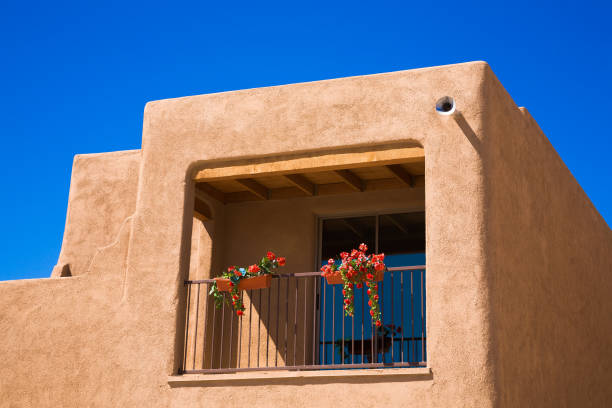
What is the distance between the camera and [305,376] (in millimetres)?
9828

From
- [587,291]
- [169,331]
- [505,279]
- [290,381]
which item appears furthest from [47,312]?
[587,291]

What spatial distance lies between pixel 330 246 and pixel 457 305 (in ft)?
12.5

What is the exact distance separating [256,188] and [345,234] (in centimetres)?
146

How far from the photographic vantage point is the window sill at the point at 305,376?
9398 mm

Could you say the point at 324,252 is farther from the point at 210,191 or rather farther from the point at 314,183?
the point at 210,191

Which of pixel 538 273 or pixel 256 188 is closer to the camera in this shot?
pixel 538 273

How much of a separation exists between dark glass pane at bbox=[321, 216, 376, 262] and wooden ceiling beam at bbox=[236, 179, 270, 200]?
0.97 m

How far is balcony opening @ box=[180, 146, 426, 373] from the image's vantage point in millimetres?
12039

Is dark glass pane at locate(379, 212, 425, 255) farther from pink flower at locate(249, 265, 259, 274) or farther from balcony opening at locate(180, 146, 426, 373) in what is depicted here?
pink flower at locate(249, 265, 259, 274)

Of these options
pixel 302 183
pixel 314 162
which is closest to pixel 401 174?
pixel 302 183

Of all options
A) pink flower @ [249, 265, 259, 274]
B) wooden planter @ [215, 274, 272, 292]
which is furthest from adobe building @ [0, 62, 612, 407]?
pink flower @ [249, 265, 259, 274]

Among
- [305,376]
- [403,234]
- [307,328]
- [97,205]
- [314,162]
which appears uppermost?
[97,205]

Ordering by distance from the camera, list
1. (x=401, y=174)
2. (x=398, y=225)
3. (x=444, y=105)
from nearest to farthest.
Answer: (x=444, y=105) < (x=401, y=174) < (x=398, y=225)

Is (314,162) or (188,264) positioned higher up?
(314,162)
